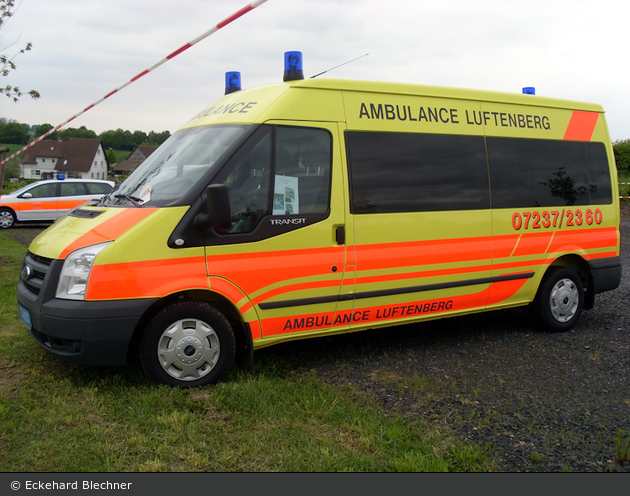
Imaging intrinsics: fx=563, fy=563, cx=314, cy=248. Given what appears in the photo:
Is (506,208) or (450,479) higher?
(506,208)

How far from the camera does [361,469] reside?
3.21 metres

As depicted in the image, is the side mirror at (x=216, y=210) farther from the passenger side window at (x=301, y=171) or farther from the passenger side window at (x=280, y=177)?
the passenger side window at (x=301, y=171)

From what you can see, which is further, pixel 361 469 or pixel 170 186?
pixel 170 186

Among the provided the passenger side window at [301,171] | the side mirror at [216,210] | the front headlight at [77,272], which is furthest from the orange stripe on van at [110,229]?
the passenger side window at [301,171]

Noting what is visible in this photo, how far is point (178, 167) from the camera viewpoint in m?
4.55

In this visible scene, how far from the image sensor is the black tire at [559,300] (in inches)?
242

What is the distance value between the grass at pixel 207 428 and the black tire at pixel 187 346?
13cm

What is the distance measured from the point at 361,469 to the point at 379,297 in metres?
1.98

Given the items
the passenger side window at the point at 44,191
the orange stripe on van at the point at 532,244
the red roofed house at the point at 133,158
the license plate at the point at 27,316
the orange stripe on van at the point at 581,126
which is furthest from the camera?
the red roofed house at the point at 133,158

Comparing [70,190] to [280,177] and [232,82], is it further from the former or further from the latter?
[280,177]

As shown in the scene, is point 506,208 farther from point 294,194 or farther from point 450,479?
point 450,479

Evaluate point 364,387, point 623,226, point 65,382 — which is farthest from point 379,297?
point 623,226

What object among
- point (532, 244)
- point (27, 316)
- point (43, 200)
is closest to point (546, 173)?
point (532, 244)

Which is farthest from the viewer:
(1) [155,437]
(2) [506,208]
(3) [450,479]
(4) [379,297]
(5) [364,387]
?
(2) [506,208]
